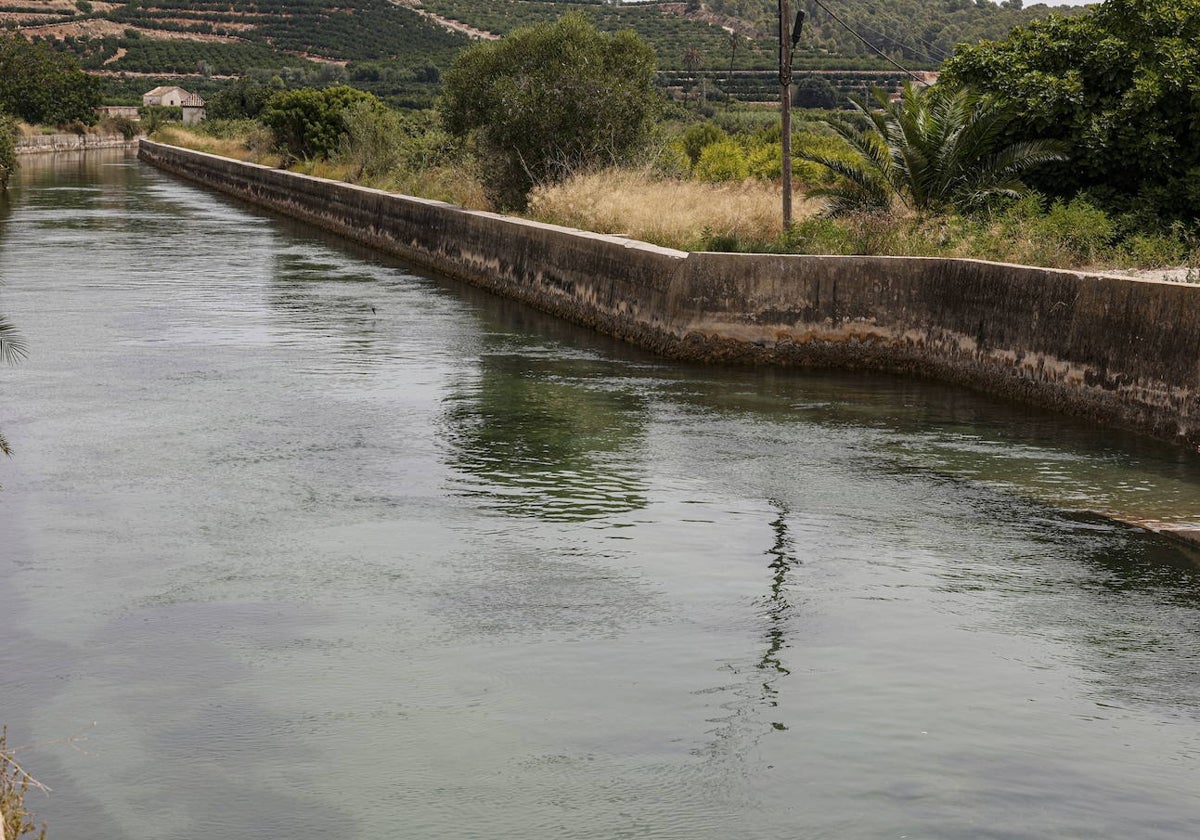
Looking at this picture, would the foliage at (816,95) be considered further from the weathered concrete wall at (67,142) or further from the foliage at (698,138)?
the foliage at (698,138)

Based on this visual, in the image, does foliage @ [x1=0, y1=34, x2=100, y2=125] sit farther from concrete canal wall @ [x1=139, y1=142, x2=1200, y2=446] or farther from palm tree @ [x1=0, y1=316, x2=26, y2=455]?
palm tree @ [x1=0, y1=316, x2=26, y2=455]

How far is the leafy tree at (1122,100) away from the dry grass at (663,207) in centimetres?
319

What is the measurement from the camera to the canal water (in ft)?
19.7

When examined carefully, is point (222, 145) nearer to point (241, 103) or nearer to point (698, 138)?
point (241, 103)

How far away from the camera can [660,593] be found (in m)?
8.50

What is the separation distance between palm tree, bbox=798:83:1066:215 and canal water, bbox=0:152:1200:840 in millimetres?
4309

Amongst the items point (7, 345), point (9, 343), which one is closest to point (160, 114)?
point (7, 345)

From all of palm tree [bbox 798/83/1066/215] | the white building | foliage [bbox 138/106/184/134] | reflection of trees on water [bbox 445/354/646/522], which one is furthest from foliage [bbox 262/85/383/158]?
the white building

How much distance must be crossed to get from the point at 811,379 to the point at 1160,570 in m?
6.80

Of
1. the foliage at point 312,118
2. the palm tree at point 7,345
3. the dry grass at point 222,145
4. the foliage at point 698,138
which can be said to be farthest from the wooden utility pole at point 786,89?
the dry grass at point 222,145

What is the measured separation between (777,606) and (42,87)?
304 feet

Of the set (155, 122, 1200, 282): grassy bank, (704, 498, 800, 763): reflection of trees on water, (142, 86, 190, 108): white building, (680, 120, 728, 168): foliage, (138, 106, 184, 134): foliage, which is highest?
(142, 86, 190, 108): white building

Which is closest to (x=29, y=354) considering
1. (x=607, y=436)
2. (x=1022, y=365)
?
(x=607, y=436)

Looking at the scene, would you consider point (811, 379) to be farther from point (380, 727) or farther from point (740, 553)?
point (380, 727)
